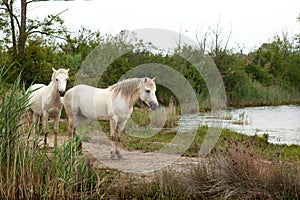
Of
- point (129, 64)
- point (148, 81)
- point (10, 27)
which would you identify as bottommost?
point (148, 81)

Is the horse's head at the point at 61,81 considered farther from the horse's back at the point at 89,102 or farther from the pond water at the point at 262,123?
the pond water at the point at 262,123

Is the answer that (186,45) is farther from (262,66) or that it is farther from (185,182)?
(185,182)

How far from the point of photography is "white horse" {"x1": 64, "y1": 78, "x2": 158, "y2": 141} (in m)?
6.59

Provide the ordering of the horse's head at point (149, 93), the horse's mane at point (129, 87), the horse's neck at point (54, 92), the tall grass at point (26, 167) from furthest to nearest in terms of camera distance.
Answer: the horse's neck at point (54, 92) < the horse's mane at point (129, 87) < the horse's head at point (149, 93) < the tall grass at point (26, 167)

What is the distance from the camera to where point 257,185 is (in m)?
4.33

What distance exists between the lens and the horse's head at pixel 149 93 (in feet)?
21.3

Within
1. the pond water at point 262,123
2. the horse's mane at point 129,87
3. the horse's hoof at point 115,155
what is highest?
the horse's mane at point 129,87

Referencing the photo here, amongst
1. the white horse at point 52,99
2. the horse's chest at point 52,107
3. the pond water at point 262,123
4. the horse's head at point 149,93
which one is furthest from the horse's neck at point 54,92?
the pond water at point 262,123

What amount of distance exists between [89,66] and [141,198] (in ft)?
25.1

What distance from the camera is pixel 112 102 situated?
6.69 metres

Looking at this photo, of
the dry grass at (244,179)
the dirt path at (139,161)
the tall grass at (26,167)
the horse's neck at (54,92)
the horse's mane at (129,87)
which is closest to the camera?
the tall grass at (26,167)

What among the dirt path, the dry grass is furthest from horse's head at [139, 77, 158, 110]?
the dry grass

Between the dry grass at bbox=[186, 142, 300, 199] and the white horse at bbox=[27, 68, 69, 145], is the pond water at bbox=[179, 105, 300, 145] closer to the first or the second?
the white horse at bbox=[27, 68, 69, 145]

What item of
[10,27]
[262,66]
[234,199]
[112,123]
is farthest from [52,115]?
[262,66]
